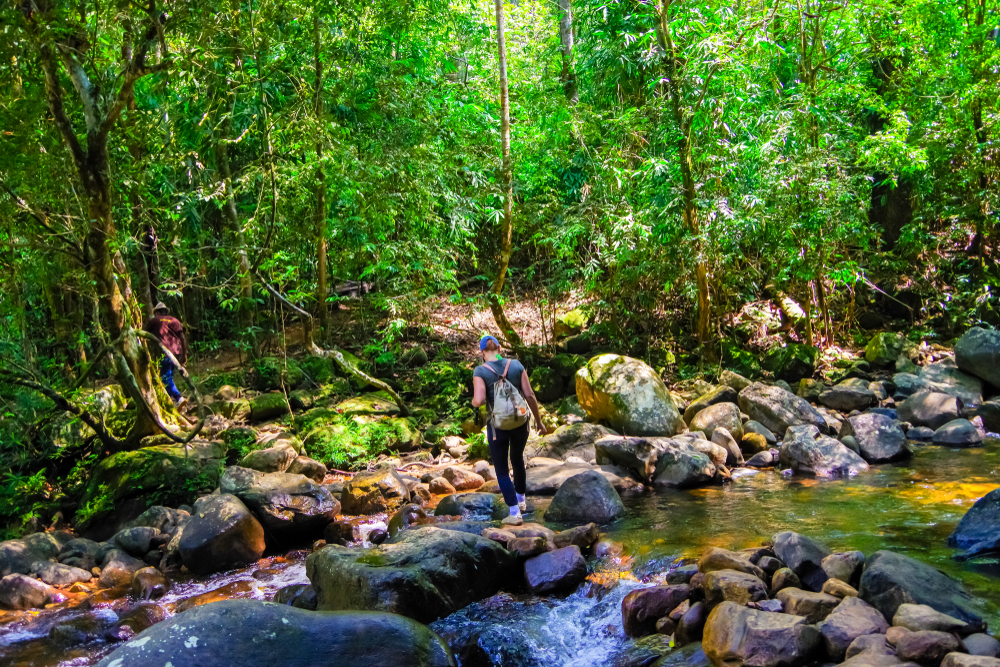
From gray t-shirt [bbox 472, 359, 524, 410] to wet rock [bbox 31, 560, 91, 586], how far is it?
392 cm

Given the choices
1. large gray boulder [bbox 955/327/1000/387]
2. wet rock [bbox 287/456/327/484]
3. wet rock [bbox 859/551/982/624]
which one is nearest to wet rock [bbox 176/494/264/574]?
wet rock [bbox 287/456/327/484]

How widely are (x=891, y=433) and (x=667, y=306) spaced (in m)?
5.11

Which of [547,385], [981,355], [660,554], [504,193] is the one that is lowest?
[660,554]

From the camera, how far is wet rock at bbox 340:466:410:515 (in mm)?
7773

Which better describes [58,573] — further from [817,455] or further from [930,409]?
[930,409]

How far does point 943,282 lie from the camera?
500 inches

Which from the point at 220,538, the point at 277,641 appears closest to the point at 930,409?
the point at 220,538

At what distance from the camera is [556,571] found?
5.25 m

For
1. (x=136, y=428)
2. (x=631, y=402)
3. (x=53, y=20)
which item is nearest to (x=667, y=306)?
(x=631, y=402)

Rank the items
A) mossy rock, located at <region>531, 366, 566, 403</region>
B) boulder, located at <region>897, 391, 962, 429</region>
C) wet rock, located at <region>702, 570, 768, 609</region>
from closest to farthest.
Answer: wet rock, located at <region>702, 570, 768, 609</region>, boulder, located at <region>897, 391, 962, 429</region>, mossy rock, located at <region>531, 366, 566, 403</region>

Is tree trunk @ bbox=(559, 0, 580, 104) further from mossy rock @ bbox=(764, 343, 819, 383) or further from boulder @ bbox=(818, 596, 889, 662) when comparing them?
boulder @ bbox=(818, 596, 889, 662)

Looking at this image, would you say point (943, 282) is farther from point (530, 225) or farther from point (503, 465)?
point (503, 465)

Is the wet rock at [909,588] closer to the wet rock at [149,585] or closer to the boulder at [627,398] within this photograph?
the boulder at [627,398]

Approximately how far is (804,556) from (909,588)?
71cm
